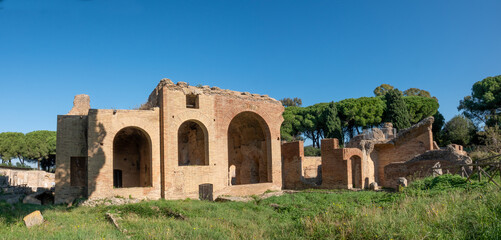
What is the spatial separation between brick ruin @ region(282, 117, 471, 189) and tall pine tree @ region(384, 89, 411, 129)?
38.0 feet

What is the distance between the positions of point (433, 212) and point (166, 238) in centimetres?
544

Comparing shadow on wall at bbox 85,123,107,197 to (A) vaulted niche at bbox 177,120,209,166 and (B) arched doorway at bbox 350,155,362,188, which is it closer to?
(A) vaulted niche at bbox 177,120,209,166

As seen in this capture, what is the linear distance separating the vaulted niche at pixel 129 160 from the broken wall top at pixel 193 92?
296 cm

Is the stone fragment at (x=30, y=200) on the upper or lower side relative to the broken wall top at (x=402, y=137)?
lower

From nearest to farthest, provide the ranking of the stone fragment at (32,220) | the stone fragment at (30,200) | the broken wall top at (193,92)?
1. the stone fragment at (32,220)
2. the stone fragment at (30,200)
3. the broken wall top at (193,92)

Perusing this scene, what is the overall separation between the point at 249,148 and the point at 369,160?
809 cm

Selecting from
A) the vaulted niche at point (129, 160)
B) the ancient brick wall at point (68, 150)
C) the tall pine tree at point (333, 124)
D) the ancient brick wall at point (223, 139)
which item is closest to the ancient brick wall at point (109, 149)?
the ancient brick wall at point (223, 139)

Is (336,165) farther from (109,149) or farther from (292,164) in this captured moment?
(109,149)

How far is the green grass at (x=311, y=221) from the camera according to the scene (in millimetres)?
6223

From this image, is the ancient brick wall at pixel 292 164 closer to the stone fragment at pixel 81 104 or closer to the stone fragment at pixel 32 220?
the stone fragment at pixel 81 104

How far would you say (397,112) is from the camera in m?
37.4

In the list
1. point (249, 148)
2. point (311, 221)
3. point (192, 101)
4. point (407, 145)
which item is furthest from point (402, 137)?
point (311, 221)

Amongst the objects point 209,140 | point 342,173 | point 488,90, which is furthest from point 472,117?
point 209,140

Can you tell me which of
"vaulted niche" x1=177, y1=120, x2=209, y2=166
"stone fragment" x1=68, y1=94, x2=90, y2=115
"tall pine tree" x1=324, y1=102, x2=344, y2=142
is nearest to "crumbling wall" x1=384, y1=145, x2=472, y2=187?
"vaulted niche" x1=177, y1=120, x2=209, y2=166
